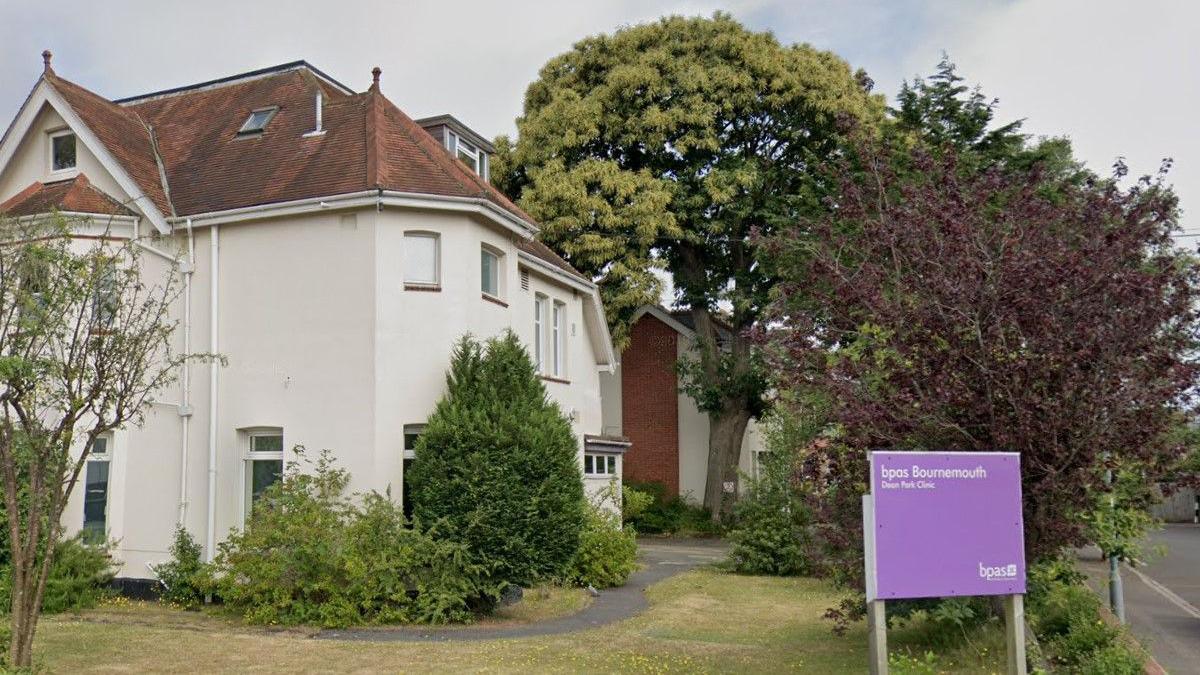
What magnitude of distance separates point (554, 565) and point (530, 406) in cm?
226

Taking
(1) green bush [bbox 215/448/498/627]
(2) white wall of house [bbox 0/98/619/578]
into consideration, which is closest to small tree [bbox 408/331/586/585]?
(1) green bush [bbox 215/448/498/627]

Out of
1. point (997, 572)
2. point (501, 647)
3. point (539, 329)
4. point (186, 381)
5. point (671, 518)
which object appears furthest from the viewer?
point (671, 518)

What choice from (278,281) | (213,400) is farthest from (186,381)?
(278,281)

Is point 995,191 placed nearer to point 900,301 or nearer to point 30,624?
point 900,301

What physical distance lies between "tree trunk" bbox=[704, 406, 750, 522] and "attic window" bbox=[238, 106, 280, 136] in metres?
17.3

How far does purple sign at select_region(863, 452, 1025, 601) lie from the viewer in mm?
8086

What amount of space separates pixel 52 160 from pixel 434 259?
729cm

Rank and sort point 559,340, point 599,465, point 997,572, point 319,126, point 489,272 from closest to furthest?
point 997,572
point 489,272
point 319,126
point 559,340
point 599,465

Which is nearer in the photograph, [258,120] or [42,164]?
[42,164]

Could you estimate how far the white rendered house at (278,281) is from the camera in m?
16.4

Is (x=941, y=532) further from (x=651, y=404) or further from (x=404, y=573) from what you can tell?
(x=651, y=404)

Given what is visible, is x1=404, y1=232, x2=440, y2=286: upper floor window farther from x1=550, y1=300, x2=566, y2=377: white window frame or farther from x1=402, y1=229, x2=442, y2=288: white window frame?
x1=550, y1=300, x2=566, y2=377: white window frame

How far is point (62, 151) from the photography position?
1870 centimetres

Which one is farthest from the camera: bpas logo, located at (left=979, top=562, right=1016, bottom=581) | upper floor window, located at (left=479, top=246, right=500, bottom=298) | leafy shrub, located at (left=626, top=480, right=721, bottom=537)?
leafy shrub, located at (left=626, top=480, right=721, bottom=537)
